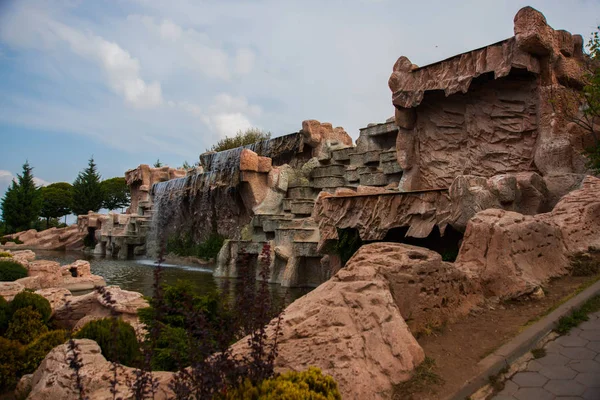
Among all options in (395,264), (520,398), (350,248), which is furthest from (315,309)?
(350,248)

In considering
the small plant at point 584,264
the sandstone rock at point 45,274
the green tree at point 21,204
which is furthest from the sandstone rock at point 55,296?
the green tree at point 21,204

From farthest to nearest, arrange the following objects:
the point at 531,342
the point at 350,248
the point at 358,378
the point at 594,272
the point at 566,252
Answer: the point at 350,248
the point at 566,252
the point at 594,272
the point at 531,342
the point at 358,378

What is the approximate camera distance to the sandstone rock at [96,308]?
7.07 metres

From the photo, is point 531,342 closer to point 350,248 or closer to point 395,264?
point 395,264

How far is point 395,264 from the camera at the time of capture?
13.7ft

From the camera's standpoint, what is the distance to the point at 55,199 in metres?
51.6

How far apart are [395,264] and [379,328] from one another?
0.89 metres

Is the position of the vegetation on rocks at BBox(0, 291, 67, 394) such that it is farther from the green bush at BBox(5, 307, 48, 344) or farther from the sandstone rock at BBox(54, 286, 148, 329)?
the sandstone rock at BBox(54, 286, 148, 329)

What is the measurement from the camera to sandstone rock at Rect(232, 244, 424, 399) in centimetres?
304

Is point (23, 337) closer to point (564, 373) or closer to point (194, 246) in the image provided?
point (564, 373)

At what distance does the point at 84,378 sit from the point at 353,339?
2122mm

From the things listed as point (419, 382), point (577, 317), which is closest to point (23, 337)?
point (419, 382)

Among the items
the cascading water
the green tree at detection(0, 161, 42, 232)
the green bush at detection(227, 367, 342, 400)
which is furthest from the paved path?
the green tree at detection(0, 161, 42, 232)

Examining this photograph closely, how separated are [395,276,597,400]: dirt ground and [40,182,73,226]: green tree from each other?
2109 inches
